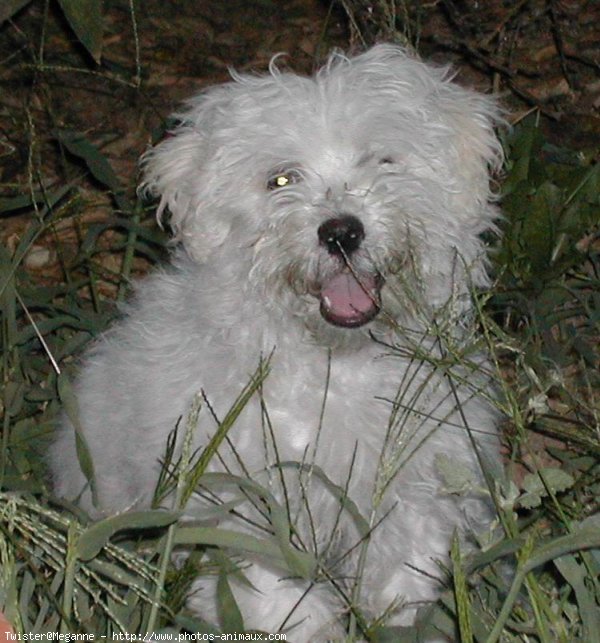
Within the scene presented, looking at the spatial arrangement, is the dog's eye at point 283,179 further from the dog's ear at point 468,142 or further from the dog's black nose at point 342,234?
the dog's ear at point 468,142

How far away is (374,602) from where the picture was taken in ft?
13.4

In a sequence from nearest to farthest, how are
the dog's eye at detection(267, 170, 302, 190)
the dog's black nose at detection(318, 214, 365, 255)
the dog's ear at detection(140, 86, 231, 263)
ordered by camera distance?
the dog's black nose at detection(318, 214, 365, 255) < the dog's eye at detection(267, 170, 302, 190) < the dog's ear at detection(140, 86, 231, 263)

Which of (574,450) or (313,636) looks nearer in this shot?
(313,636)

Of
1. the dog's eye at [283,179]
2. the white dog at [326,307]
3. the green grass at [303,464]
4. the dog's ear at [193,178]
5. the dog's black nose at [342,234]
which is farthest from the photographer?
the dog's ear at [193,178]

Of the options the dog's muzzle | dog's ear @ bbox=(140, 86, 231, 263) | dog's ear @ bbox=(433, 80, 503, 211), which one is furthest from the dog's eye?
dog's ear @ bbox=(433, 80, 503, 211)

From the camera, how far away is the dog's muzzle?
3.70 metres

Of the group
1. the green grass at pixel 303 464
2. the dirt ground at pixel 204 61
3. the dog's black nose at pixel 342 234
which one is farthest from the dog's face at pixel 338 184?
the dirt ground at pixel 204 61

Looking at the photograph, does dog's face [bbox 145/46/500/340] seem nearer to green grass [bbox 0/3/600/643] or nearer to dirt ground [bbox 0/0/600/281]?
green grass [bbox 0/3/600/643]

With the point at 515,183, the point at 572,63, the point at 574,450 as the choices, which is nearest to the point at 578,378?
the point at 574,450

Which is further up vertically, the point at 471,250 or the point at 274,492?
the point at 471,250

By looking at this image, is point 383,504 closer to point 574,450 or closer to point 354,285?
point 354,285

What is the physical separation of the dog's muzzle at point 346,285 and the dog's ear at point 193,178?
0.45 metres

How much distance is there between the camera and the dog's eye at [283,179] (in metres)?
3.98

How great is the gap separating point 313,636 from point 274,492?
491 mm
